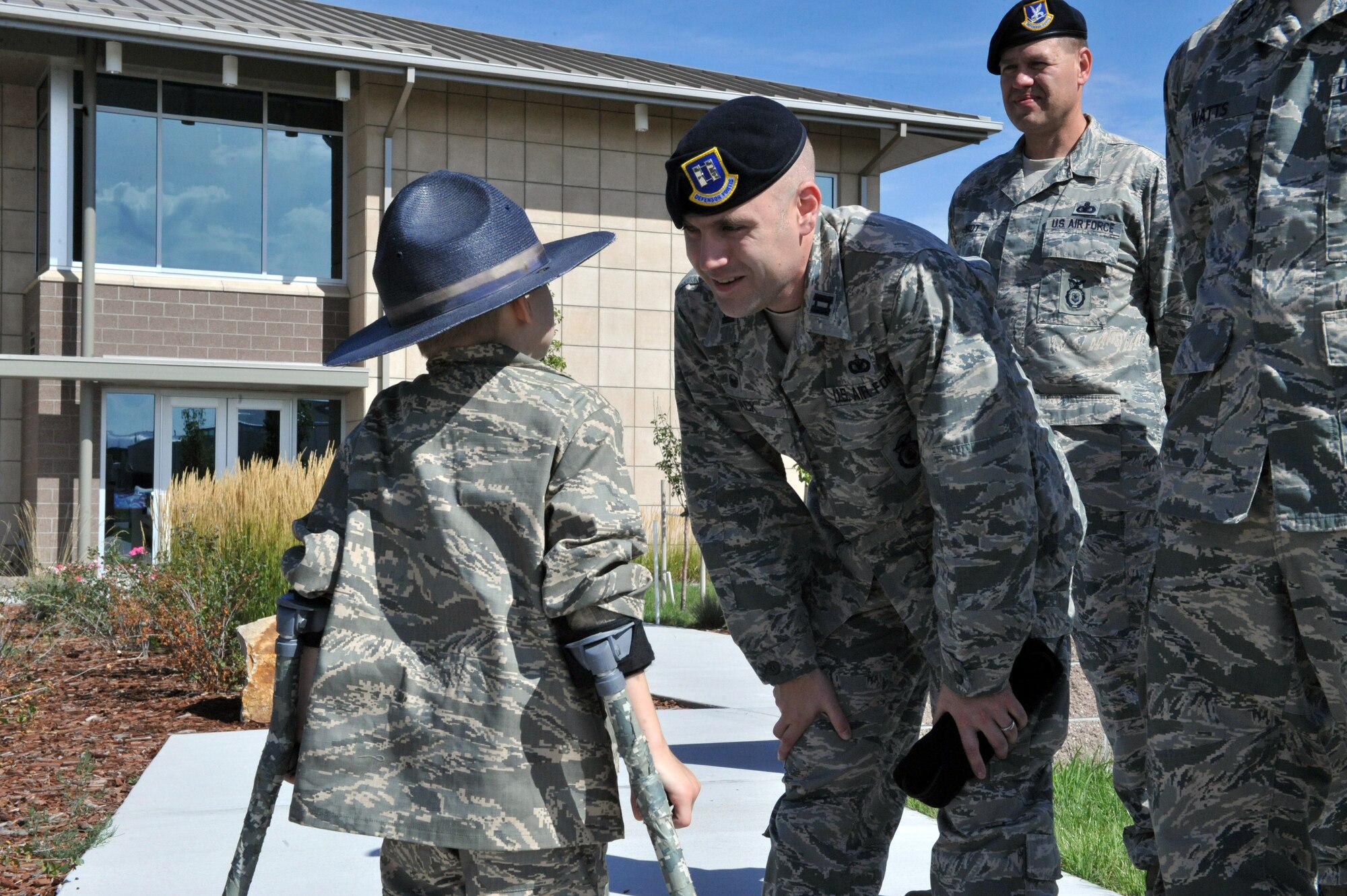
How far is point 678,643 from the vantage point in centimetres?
963

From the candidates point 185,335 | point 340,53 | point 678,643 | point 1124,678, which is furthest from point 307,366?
point 1124,678

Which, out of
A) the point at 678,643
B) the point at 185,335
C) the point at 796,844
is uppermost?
the point at 185,335

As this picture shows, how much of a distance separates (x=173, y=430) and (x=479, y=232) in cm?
1481

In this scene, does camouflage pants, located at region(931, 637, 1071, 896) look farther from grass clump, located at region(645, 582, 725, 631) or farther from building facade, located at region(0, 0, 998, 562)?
building facade, located at region(0, 0, 998, 562)

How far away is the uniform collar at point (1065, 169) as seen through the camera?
3.92m

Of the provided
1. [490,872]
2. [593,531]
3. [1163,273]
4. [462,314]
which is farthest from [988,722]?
[1163,273]

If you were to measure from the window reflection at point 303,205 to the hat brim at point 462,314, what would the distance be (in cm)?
1499

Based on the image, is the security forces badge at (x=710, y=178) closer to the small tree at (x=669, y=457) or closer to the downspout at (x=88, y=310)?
the small tree at (x=669, y=457)

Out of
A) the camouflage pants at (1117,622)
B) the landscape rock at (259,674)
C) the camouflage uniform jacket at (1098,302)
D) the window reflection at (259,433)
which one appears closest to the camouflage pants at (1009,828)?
the camouflage pants at (1117,622)

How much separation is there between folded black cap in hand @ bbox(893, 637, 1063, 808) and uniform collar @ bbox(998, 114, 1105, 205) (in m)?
1.87

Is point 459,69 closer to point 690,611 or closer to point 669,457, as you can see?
point 669,457

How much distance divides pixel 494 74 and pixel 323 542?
1527 centimetres

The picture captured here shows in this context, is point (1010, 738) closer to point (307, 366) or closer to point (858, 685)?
point (858, 685)

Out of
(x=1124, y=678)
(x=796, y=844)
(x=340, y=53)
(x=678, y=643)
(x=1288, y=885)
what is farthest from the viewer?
(x=340, y=53)
